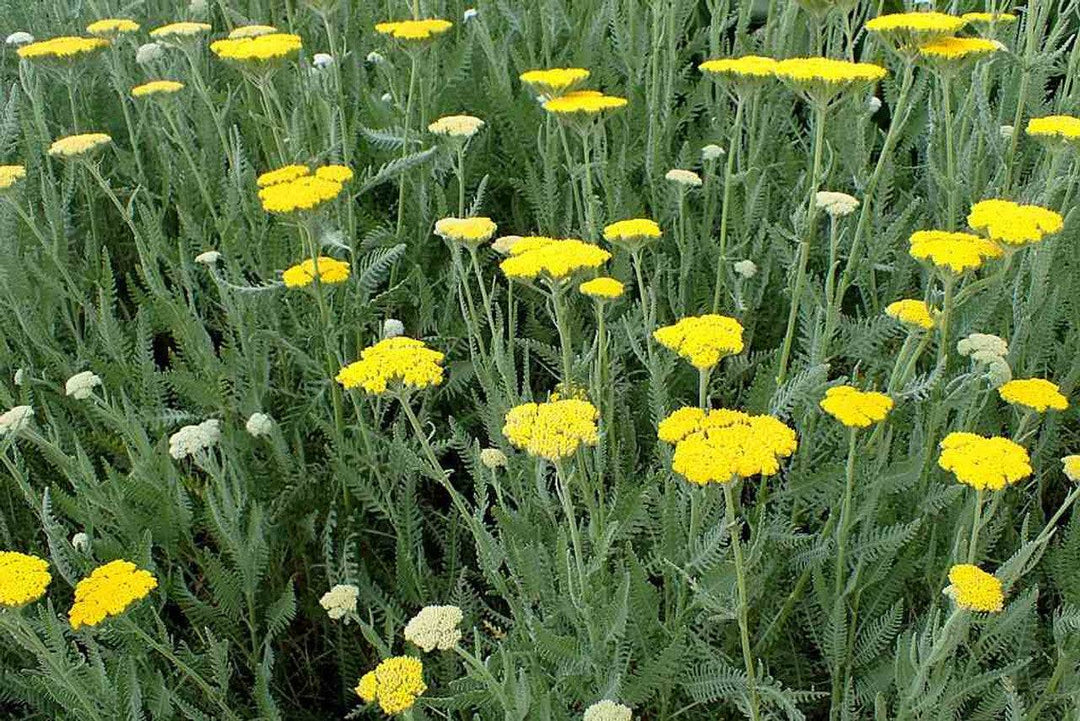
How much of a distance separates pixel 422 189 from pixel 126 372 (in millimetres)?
699

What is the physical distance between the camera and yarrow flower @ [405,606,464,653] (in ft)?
3.71

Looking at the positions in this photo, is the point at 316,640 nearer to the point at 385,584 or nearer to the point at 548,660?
the point at 385,584

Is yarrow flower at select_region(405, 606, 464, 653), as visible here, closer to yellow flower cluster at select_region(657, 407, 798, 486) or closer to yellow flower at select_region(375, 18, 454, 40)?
yellow flower cluster at select_region(657, 407, 798, 486)

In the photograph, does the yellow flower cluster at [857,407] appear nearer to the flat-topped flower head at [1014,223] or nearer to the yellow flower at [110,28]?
the flat-topped flower head at [1014,223]

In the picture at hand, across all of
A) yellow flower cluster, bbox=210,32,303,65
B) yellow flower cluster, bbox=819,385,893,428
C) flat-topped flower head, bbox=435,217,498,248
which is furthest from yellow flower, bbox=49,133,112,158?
yellow flower cluster, bbox=819,385,893,428

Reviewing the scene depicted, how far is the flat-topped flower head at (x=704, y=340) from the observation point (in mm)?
1194

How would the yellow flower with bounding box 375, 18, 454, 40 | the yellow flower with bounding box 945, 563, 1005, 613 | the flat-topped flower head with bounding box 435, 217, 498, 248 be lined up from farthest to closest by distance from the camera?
the yellow flower with bounding box 375, 18, 454, 40 → the flat-topped flower head with bounding box 435, 217, 498, 248 → the yellow flower with bounding box 945, 563, 1005, 613

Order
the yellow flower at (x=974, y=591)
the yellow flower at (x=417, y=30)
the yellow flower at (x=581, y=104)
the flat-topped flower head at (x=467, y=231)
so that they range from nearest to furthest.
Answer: the yellow flower at (x=974, y=591) < the flat-topped flower head at (x=467, y=231) < the yellow flower at (x=581, y=104) < the yellow flower at (x=417, y=30)

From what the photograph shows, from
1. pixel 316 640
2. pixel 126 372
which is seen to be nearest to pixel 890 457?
pixel 316 640

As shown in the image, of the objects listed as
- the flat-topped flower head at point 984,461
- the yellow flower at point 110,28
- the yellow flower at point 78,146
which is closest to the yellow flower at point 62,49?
the yellow flower at point 110,28

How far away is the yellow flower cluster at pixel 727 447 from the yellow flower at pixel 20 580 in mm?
727

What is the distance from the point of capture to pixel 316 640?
1.61 m

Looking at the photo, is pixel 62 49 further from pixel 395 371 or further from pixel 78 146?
pixel 395 371

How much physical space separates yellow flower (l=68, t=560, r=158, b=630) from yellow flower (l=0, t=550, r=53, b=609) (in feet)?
0.21
